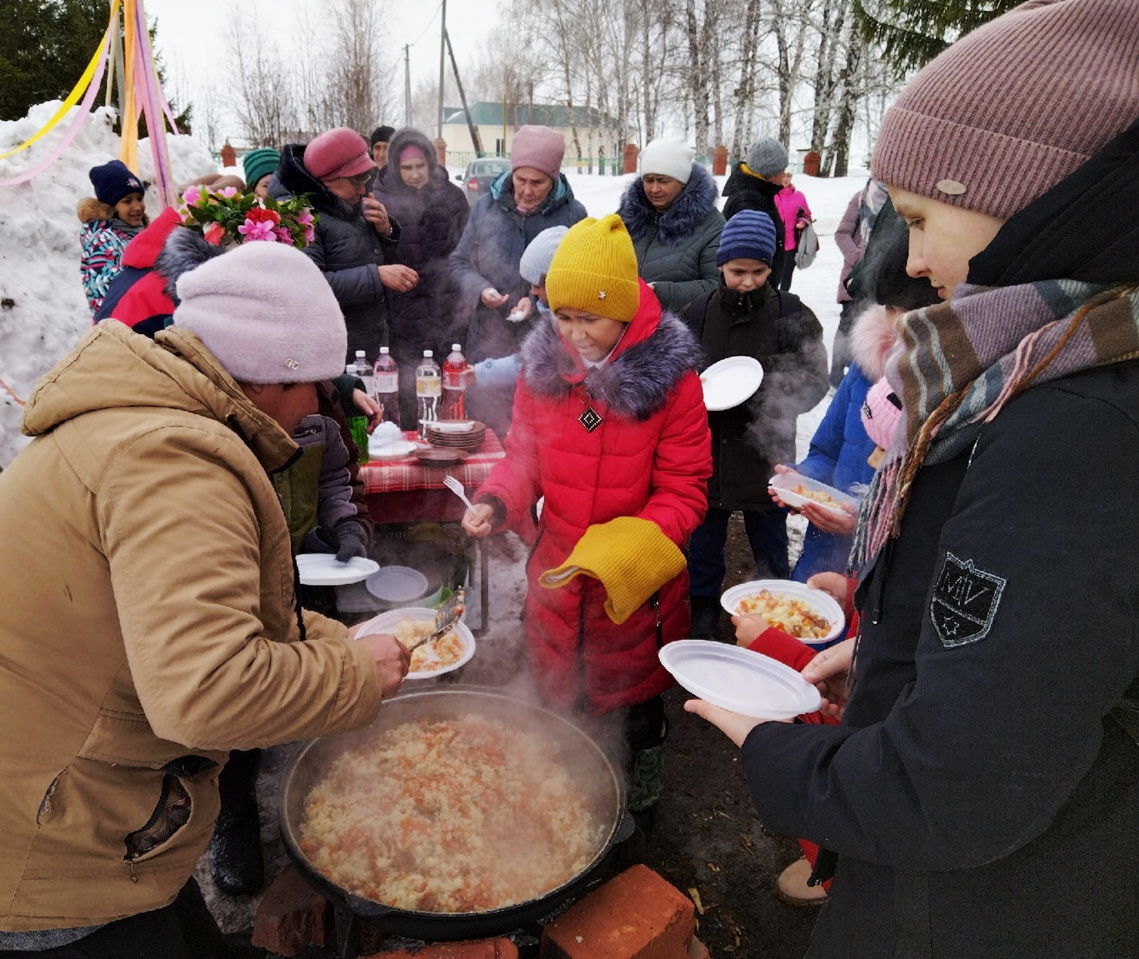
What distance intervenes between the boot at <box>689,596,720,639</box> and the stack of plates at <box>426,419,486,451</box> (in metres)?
1.69

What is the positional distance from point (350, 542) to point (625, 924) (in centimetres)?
193

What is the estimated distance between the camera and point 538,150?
5.19 meters

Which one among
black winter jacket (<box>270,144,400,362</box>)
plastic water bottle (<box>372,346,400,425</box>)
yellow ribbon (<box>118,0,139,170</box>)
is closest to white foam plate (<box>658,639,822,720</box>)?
plastic water bottle (<box>372,346,400,425</box>)

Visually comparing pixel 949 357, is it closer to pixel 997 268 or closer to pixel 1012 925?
pixel 997 268

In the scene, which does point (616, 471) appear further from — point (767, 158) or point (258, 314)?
point (767, 158)

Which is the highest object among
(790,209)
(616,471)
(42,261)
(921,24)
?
(921,24)

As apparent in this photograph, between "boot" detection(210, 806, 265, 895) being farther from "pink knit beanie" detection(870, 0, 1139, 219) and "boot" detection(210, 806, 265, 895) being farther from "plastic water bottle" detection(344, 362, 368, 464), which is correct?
"pink knit beanie" detection(870, 0, 1139, 219)

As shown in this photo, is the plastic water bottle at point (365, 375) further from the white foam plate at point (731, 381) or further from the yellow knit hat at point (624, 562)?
the yellow knit hat at point (624, 562)

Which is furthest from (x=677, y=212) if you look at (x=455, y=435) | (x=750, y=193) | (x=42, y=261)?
(x=42, y=261)

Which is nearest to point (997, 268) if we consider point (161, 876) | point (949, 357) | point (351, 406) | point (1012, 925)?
point (949, 357)

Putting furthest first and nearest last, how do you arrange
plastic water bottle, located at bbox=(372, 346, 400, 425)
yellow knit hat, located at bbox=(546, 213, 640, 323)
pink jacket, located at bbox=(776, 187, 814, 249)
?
pink jacket, located at bbox=(776, 187, 814, 249) < plastic water bottle, located at bbox=(372, 346, 400, 425) < yellow knit hat, located at bbox=(546, 213, 640, 323)

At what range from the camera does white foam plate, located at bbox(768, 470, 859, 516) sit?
2926mm

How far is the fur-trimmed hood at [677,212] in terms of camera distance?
4.82m

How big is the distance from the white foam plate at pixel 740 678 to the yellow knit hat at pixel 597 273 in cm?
126
